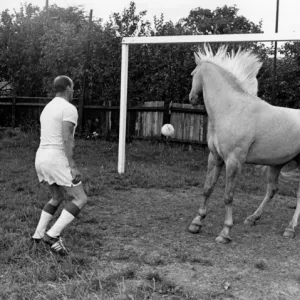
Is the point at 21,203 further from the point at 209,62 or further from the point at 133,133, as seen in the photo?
the point at 133,133

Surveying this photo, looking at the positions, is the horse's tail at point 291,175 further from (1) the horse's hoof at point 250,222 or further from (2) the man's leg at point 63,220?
(2) the man's leg at point 63,220

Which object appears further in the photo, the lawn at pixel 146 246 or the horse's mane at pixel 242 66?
the horse's mane at pixel 242 66

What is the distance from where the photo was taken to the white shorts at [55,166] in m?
4.65

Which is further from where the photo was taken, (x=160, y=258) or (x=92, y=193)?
(x=92, y=193)

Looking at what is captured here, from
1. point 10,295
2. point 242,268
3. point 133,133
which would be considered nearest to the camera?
point 10,295

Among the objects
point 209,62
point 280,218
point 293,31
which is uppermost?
point 293,31

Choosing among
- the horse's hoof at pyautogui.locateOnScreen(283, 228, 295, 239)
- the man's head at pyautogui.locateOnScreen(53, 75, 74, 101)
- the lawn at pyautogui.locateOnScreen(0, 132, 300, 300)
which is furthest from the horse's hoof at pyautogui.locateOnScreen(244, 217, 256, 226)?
the man's head at pyautogui.locateOnScreen(53, 75, 74, 101)

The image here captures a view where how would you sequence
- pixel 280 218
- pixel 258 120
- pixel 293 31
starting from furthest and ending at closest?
pixel 293 31 → pixel 280 218 → pixel 258 120

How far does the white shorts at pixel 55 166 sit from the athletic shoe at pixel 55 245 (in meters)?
0.60

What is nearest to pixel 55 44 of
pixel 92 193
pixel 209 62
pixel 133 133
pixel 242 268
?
pixel 133 133

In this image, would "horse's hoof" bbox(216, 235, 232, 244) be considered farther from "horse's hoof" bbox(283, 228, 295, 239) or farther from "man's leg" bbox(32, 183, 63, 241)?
"man's leg" bbox(32, 183, 63, 241)

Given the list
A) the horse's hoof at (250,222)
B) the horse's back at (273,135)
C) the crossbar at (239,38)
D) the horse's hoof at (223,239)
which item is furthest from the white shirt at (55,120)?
the crossbar at (239,38)

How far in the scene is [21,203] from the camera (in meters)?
6.91

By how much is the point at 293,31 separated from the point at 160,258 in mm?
5081
